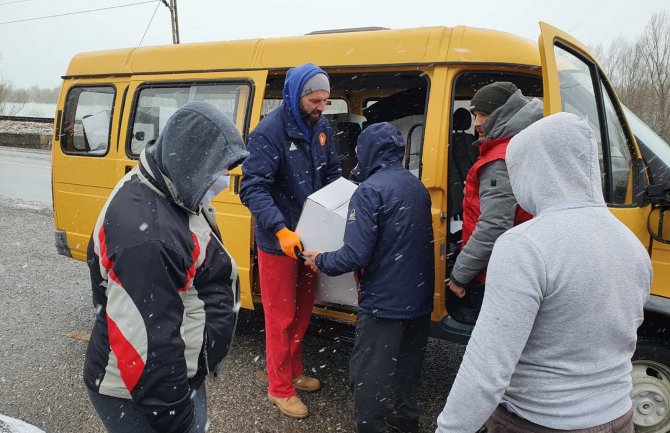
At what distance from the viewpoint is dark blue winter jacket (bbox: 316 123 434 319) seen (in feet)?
8.30

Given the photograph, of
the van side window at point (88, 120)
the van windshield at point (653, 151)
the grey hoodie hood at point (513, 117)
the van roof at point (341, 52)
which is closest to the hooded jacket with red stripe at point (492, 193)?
the grey hoodie hood at point (513, 117)

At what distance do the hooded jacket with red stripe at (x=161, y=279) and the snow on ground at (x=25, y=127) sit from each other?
83.6 feet

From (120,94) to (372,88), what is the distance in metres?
2.30

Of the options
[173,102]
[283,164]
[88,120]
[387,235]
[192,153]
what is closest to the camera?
[192,153]

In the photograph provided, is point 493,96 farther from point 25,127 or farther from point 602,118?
point 25,127

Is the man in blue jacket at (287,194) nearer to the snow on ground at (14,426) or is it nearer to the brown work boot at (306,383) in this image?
the brown work boot at (306,383)

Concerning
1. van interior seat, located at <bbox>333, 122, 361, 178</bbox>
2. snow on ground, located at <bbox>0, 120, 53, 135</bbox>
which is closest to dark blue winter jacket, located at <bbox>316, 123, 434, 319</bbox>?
van interior seat, located at <bbox>333, 122, 361, 178</bbox>

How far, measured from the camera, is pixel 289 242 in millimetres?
2891

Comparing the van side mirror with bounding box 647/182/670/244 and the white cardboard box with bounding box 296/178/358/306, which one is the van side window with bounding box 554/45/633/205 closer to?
the van side mirror with bounding box 647/182/670/244

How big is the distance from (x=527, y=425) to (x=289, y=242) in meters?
1.72

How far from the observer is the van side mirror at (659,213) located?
2.55 metres

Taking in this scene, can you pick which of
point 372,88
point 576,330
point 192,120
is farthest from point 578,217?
point 372,88

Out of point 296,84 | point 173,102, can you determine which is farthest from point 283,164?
point 173,102

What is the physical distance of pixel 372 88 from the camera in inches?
197
